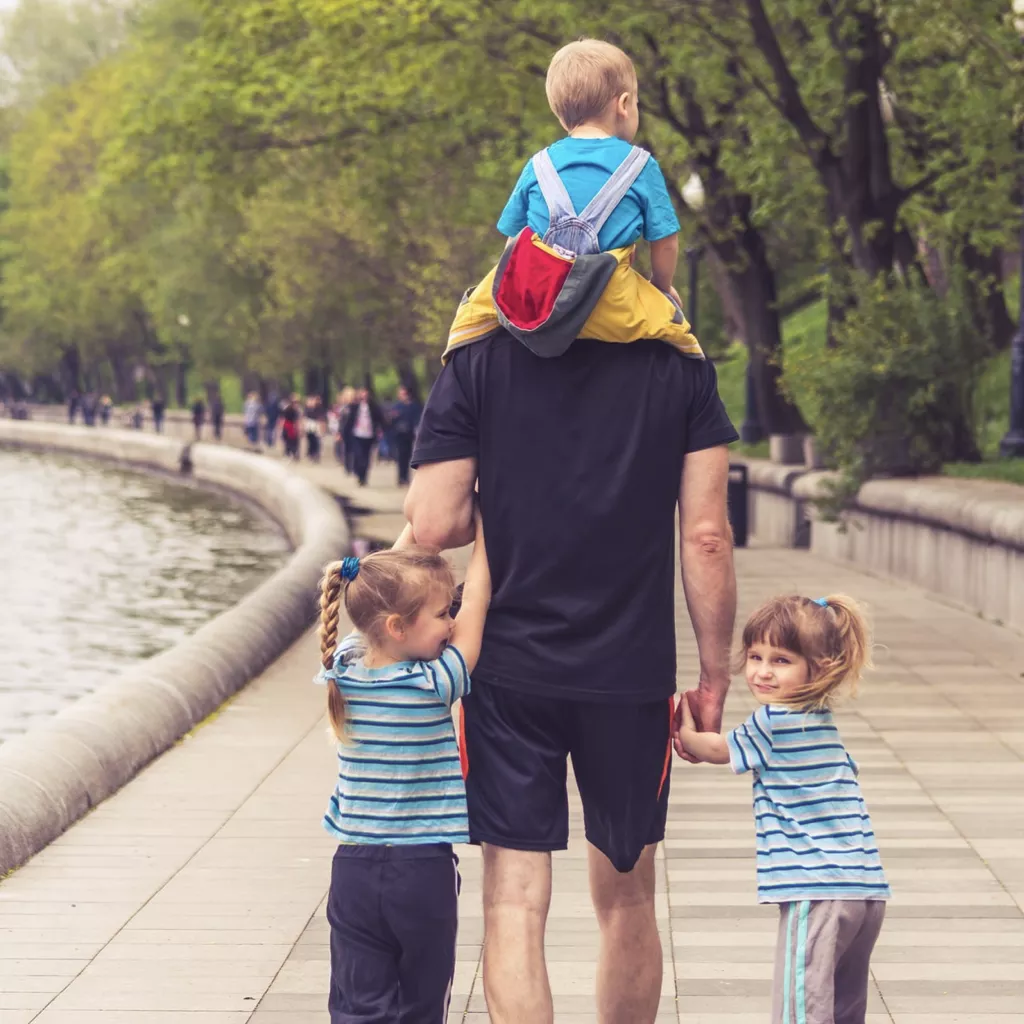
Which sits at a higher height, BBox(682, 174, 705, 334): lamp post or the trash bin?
BBox(682, 174, 705, 334): lamp post

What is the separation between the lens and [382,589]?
3918 mm

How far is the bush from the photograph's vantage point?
18.4 m

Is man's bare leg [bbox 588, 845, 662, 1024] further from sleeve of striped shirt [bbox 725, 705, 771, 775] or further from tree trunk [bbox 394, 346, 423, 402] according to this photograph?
tree trunk [bbox 394, 346, 423, 402]

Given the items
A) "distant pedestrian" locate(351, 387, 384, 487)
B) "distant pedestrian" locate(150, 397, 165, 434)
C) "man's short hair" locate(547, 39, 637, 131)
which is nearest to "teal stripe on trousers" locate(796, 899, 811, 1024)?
"man's short hair" locate(547, 39, 637, 131)

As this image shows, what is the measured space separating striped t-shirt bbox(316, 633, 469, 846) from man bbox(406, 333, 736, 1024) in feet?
0.28

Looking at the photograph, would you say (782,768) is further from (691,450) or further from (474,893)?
(474,893)

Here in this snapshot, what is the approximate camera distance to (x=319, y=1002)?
5.24 metres

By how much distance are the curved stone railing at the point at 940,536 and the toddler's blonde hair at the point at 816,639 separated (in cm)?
969

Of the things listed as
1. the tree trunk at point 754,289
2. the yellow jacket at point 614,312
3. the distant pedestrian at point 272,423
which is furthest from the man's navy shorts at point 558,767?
the distant pedestrian at point 272,423

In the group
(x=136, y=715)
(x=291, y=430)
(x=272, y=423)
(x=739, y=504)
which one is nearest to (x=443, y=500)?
(x=136, y=715)

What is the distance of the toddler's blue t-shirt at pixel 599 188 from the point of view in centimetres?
402

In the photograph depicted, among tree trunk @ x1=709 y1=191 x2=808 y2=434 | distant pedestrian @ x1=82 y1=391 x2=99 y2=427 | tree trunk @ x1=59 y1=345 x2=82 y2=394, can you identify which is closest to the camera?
tree trunk @ x1=709 y1=191 x2=808 y2=434

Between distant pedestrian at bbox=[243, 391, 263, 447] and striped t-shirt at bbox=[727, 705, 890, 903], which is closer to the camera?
striped t-shirt at bbox=[727, 705, 890, 903]

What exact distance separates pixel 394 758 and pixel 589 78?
1.36 meters
